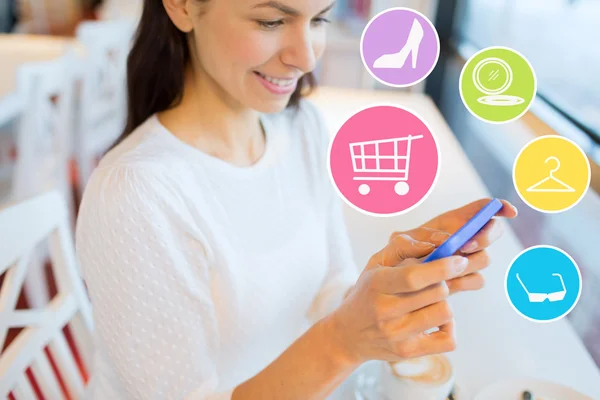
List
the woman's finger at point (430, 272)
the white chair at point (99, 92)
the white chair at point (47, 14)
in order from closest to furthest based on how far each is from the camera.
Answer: the woman's finger at point (430, 272), the white chair at point (99, 92), the white chair at point (47, 14)

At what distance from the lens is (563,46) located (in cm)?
36

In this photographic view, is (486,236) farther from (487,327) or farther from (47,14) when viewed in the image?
(47,14)

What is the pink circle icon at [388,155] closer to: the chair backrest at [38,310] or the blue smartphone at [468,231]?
the blue smartphone at [468,231]

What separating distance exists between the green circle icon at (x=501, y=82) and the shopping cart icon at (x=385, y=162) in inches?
2.0

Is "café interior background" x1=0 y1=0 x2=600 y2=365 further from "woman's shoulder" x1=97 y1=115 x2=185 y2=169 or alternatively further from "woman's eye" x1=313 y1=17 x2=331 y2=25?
"woman's shoulder" x1=97 y1=115 x2=185 y2=169

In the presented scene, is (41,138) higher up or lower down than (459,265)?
lower down

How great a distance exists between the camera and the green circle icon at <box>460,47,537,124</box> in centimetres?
34

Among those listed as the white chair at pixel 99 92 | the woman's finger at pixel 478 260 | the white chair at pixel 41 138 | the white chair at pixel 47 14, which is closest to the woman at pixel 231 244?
the woman's finger at pixel 478 260

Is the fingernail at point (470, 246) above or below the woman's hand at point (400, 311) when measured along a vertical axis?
above

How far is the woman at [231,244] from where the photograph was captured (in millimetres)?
375

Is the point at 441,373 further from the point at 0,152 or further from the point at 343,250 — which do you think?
the point at 0,152

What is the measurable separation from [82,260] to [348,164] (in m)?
0.27

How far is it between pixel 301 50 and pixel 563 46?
196mm

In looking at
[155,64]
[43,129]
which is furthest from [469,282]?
[43,129]
